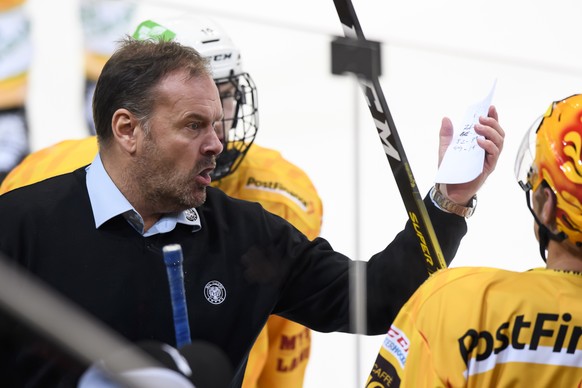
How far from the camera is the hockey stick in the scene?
1.33 metres

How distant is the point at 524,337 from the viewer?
3.96ft

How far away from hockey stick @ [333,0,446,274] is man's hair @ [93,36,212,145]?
8.2 inches

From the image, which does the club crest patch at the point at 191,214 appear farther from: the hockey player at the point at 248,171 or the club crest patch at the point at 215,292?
the hockey player at the point at 248,171

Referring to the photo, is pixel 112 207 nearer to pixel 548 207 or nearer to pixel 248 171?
pixel 548 207

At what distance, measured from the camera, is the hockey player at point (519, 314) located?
1.20m

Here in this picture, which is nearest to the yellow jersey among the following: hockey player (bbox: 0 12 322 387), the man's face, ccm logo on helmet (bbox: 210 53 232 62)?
the man's face

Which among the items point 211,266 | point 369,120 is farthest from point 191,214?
point 369,120

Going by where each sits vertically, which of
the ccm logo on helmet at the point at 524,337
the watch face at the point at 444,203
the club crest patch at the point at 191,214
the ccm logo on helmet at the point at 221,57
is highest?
the ccm logo on helmet at the point at 221,57

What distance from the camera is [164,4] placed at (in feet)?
4.02

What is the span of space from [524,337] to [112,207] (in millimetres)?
533

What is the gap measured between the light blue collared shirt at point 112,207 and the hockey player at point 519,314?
354 mm

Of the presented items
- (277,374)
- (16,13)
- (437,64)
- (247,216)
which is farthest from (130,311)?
(16,13)

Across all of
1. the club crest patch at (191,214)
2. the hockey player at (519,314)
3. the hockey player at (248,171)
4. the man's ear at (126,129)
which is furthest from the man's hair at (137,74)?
the hockey player at (519,314)

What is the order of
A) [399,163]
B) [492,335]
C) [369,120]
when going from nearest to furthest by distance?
[492,335], [369,120], [399,163]
